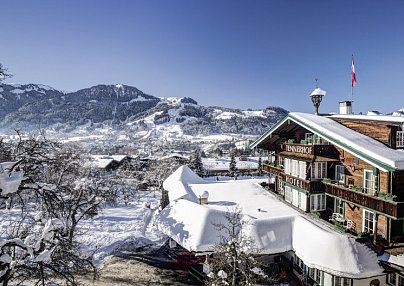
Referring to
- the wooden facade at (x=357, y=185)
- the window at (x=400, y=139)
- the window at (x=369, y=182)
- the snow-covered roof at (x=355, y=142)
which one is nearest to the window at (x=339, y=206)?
the wooden facade at (x=357, y=185)

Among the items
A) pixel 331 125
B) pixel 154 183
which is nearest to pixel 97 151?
pixel 154 183

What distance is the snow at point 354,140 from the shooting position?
49.5ft

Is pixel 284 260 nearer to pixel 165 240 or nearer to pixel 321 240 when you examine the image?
pixel 321 240

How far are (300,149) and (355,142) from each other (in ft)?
15.2

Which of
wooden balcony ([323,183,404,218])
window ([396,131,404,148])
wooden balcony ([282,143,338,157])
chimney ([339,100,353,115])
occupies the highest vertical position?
chimney ([339,100,353,115])

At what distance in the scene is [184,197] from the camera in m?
25.4

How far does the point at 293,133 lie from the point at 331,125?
19.3ft

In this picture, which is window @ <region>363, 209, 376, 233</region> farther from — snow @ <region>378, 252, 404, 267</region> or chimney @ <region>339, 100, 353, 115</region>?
chimney @ <region>339, 100, 353, 115</region>

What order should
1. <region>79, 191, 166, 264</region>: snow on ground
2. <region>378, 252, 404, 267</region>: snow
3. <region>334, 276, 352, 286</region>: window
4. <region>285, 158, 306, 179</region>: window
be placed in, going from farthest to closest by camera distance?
<region>79, 191, 166, 264</region>: snow on ground → <region>285, 158, 306, 179</region>: window → <region>334, 276, 352, 286</region>: window → <region>378, 252, 404, 267</region>: snow

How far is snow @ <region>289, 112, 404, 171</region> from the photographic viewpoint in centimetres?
1509

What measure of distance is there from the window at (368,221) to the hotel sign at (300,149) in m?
4.95

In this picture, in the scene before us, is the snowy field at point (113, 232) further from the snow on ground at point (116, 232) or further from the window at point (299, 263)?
the window at point (299, 263)

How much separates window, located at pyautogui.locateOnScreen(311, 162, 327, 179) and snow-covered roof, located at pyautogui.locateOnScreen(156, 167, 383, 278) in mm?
2916

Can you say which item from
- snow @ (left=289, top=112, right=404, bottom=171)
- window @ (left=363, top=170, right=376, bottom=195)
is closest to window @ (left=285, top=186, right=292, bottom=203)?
snow @ (left=289, top=112, right=404, bottom=171)
